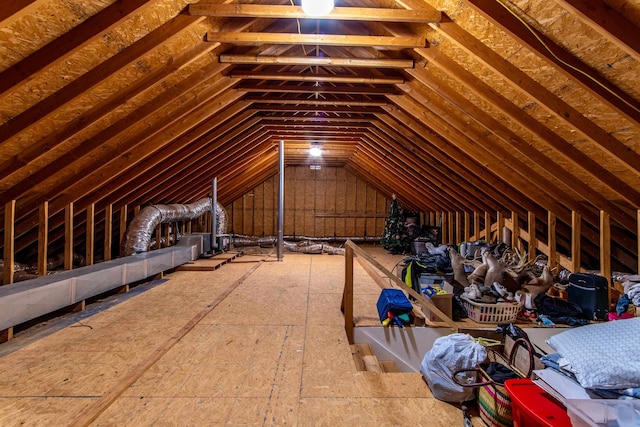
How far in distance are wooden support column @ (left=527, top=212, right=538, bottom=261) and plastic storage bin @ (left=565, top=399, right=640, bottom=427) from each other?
4094 millimetres

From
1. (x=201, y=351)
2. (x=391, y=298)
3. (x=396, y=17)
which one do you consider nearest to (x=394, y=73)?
(x=396, y=17)

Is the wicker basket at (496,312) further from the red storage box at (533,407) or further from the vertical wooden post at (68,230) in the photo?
the vertical wooden post at (68,230)

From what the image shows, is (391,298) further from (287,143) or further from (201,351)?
(287,143)

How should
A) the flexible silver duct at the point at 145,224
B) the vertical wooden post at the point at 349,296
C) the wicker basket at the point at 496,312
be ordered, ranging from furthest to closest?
the flexible silver duct at the point at 145,224
the wicker basket at the point at 496,312
the vertical wooden post at the point at 349,296

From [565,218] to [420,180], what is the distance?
2932 mm

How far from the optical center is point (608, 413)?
4.33 ft

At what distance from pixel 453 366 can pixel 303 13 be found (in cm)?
273

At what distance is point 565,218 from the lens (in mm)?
4418

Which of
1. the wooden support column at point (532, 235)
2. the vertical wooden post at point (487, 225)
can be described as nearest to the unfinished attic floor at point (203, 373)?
the wooden support column at point (532, 235)

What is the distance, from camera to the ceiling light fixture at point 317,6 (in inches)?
86.4

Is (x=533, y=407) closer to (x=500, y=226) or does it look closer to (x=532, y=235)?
(x=532, y=235)

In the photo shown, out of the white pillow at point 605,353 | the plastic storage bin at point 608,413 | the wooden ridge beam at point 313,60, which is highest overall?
the wooden ridge beam at point 313,60

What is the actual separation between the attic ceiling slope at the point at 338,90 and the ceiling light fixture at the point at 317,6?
1.29 ft

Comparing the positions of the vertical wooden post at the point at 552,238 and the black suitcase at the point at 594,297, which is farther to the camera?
the vertical wooden post at the point at 552,238
